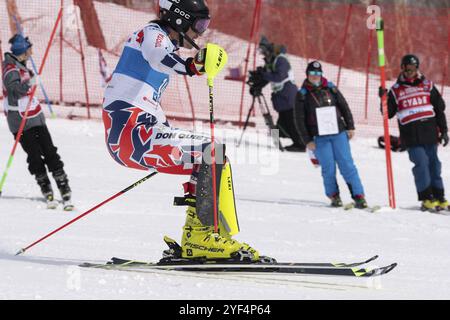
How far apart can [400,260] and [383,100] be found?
11.5ft

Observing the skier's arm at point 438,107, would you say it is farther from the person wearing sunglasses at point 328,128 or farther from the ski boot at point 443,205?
the person wearing sunglasses at point 328,128

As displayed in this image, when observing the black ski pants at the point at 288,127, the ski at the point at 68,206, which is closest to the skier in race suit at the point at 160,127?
the ski at the point at 68,206

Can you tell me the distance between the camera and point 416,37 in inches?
834

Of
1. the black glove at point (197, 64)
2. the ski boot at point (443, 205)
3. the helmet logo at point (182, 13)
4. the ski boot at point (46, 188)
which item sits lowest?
the ski boot at point (443, 205)

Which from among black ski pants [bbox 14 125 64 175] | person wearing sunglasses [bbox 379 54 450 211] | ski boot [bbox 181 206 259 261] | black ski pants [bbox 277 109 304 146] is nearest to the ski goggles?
ski boot [bbox 181 206 259 261]

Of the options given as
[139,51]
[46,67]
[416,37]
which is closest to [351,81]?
[416,37]

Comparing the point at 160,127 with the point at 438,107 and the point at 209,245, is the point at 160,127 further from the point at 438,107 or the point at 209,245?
the point at 438,107

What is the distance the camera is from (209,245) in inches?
220

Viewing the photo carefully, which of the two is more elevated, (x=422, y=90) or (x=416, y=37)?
(x=416, y=37)

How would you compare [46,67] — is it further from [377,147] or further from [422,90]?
[422,90]

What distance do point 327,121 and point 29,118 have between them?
11.5 feet

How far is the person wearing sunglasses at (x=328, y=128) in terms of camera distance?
9.71 metres

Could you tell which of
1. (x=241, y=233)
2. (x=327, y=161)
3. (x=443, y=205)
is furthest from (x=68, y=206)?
(x=443, y=205)

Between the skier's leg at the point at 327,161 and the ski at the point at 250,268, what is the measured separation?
4.25 meters
